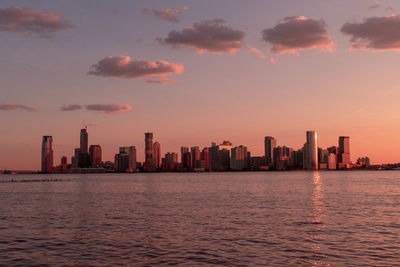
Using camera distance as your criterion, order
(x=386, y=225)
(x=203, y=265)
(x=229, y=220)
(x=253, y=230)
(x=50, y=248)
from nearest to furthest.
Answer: (x=203, y=265) → (x=50, y=248) → (x=253, y=230) → (x=386, y=225) → (x=229, y=220)

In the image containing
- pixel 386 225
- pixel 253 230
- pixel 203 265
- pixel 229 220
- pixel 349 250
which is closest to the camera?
pixel 203 265

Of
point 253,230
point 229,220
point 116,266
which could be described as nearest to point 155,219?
point 229,220

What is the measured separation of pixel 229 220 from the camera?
5453 centimetres

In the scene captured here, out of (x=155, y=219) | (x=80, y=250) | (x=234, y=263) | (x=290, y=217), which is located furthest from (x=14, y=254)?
(x=290, y=217)

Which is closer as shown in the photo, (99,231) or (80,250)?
(80,250)

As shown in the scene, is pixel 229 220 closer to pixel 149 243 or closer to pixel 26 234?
pixel 149 243

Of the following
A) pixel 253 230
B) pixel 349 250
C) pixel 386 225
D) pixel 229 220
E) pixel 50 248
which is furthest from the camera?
pixel 229 220

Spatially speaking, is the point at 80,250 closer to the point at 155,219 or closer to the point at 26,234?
the point at 26,234

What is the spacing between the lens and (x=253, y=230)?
45.7m

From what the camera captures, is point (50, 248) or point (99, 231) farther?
point (99, 231)

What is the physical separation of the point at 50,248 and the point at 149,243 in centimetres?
916

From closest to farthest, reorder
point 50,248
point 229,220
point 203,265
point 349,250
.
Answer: point 203,265, point 349,250, point 50,248, point 229,220

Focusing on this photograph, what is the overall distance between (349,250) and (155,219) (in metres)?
29.5

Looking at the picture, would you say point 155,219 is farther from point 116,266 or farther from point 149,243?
point 116,266
